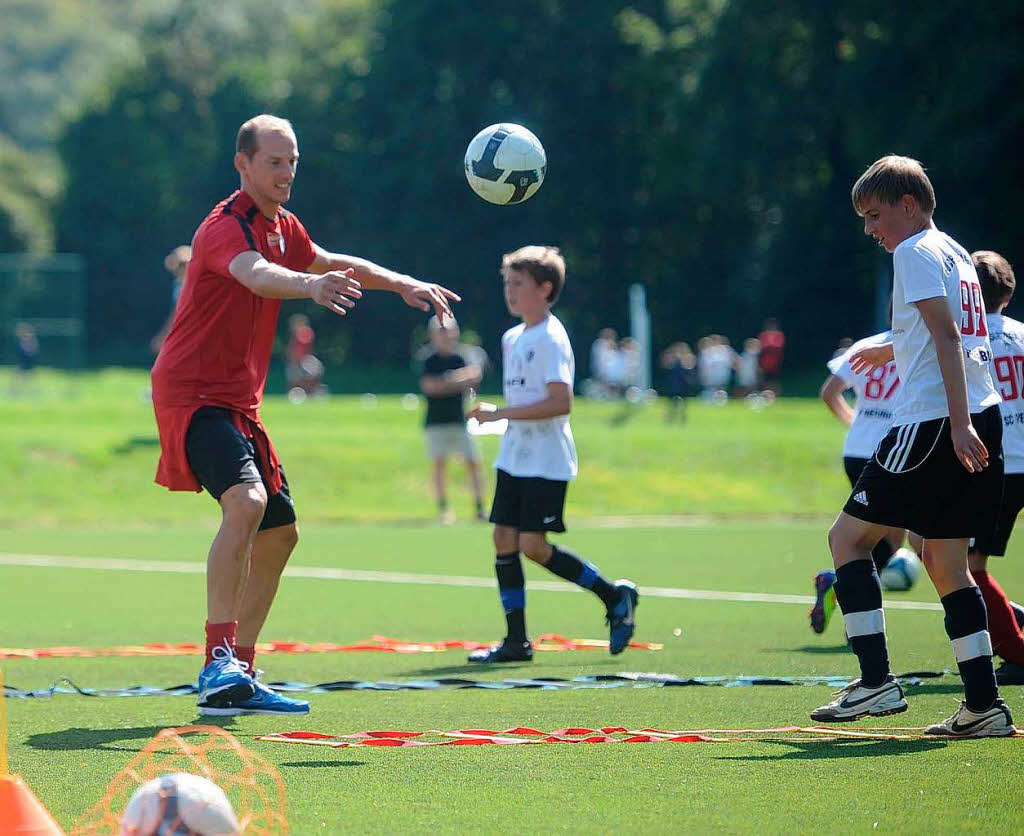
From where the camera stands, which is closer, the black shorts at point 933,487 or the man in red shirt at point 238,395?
the black shorts at point 933,487

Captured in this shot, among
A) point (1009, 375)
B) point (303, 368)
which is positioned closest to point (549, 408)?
point (1009, 375)

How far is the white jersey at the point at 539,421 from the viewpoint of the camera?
909 centimetres

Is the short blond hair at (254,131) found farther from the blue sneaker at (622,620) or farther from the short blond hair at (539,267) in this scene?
the blue sneaker at (622,620)

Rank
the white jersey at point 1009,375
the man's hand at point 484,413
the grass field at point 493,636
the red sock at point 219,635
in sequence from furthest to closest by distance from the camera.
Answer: the man's hand at point 484,413, the white jersey at point 1009,375, the red sock at point 219,635, the grass field at point 493,636

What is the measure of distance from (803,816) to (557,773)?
3.17 ft

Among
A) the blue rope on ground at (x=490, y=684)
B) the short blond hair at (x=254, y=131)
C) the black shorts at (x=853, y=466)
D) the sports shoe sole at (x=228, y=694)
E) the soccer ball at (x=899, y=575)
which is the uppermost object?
the short blond hair at (x=254, y=131)

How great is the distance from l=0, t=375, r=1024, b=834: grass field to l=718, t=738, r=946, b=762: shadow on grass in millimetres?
20

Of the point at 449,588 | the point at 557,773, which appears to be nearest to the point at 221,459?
the point at 557,773

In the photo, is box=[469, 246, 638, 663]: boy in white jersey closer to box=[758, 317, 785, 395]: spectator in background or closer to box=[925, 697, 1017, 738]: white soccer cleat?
box=[925, 697, 1017, 738]: white soccer cleat

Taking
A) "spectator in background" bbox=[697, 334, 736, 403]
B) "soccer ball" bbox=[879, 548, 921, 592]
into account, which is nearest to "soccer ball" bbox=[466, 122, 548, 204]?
"soccer ball" bbox=[879, 548, 921, 592]

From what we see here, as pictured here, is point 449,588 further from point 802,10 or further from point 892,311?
point 802,10

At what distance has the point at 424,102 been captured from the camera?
6031 centimetres

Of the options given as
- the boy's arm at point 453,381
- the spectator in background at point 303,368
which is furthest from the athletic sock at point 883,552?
the spectator in background at point 303,368

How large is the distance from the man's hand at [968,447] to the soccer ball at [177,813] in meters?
3.19
